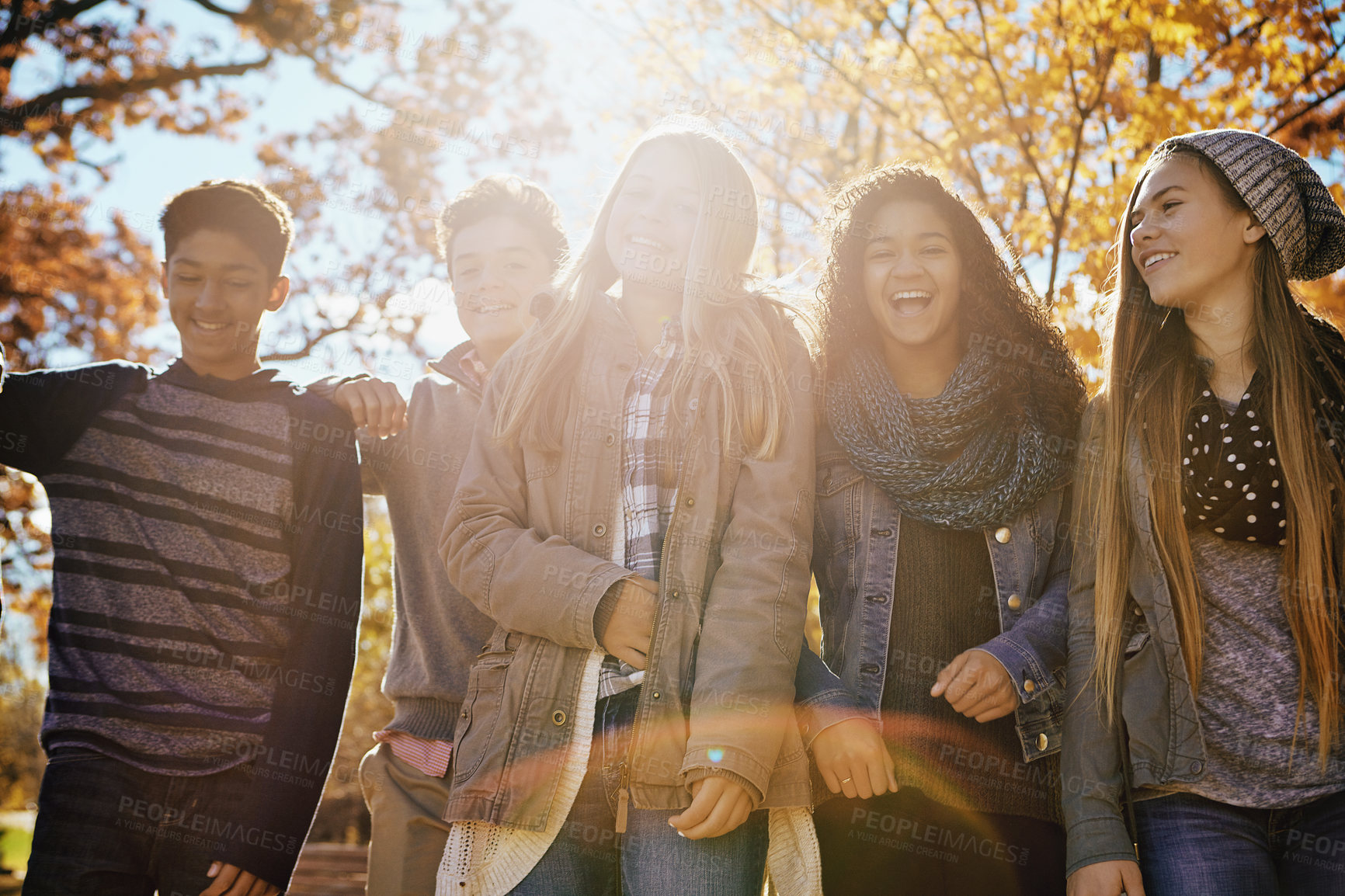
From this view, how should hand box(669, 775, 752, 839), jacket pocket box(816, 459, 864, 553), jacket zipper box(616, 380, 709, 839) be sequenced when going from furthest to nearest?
1. jacket pocket box(816, 459, 864, 553)
2. jacket zipper box(616, 380, 709, 839)
3. hand box(669, 775, 752, 839)

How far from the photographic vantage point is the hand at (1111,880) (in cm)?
212

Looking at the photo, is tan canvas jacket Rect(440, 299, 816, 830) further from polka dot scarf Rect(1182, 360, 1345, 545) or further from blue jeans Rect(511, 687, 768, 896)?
polka dot scarf Rect(1182, 360, 1345, 545)

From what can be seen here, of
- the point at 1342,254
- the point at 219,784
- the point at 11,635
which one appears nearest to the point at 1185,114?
the point at 1342,254

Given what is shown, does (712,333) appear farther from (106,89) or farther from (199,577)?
(106,89)

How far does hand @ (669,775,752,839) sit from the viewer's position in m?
1.94

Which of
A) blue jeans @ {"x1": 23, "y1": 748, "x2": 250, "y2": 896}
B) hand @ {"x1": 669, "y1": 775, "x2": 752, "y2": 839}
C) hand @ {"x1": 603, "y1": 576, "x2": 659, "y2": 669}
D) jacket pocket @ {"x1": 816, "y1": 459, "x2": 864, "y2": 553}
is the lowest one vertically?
blue jeans @ {"x1": 23, "y1": 748, "x2": 250, "y2": 896}

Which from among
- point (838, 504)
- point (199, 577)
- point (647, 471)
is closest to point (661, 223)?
point (647, 471)

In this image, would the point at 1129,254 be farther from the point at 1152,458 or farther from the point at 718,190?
the point at 718,190

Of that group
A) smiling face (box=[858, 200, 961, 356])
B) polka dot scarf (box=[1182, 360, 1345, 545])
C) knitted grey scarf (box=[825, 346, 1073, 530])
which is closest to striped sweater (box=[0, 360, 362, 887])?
knitted grey scarf (box=[825, 346, 1073, 530])

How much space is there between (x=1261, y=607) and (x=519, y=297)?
8.12ft

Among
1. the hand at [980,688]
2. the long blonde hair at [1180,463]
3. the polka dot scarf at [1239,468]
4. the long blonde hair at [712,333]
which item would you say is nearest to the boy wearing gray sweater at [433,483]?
the long blonde hair at [712,333]

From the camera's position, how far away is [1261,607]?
225cm

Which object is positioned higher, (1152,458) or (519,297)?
(519,297)

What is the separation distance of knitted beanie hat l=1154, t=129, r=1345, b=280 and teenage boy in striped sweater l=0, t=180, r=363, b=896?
2694mm
